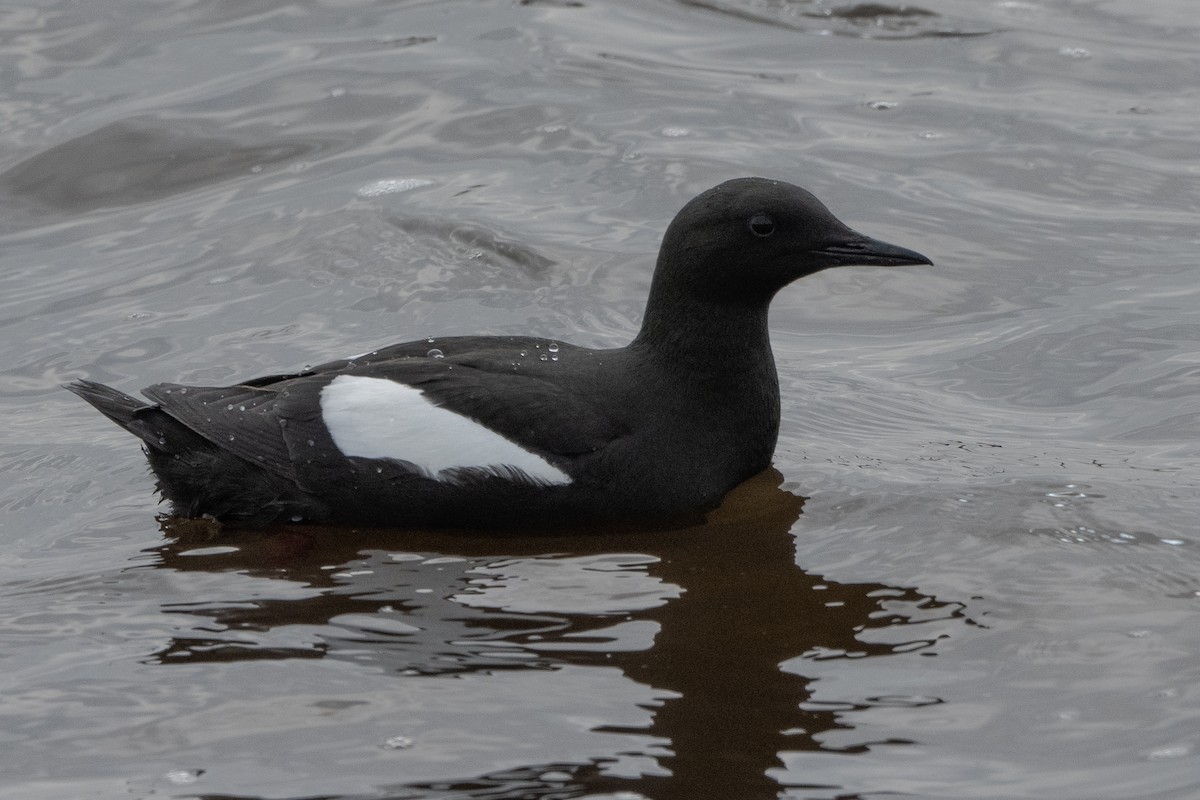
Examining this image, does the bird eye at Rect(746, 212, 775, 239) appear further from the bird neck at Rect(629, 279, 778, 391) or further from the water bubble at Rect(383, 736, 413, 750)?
the water bubble at Rect(383, 736, 413, 750)

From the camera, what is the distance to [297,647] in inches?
187

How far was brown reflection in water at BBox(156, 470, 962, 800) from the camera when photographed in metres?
4.04

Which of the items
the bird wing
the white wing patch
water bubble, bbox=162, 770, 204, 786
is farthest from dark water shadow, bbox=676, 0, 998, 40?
water bubble, bbox=162, 770, 204, 786

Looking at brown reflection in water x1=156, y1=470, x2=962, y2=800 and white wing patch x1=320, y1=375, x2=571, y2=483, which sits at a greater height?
white wing patch x1=320, y1=375, x2=571, y2=483

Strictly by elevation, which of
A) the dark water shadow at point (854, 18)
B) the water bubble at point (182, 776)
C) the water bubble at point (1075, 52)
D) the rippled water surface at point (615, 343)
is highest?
the dark water shadow at point (854, 18)

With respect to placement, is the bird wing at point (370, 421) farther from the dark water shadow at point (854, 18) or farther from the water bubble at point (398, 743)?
the dark water shadow at point (854, 18)

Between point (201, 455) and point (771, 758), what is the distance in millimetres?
2653

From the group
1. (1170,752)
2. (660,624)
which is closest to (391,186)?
(660,624)


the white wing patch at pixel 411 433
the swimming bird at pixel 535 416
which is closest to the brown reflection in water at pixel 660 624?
the swimming bird at pixel 535 416

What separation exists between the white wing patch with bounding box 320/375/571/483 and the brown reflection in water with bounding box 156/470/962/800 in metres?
0.29

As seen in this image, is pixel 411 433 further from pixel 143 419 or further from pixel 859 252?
pixel 859 252

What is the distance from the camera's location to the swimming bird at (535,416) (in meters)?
5.43

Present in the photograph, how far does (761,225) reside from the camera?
568cm

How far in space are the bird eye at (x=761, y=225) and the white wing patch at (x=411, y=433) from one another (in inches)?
46.3
